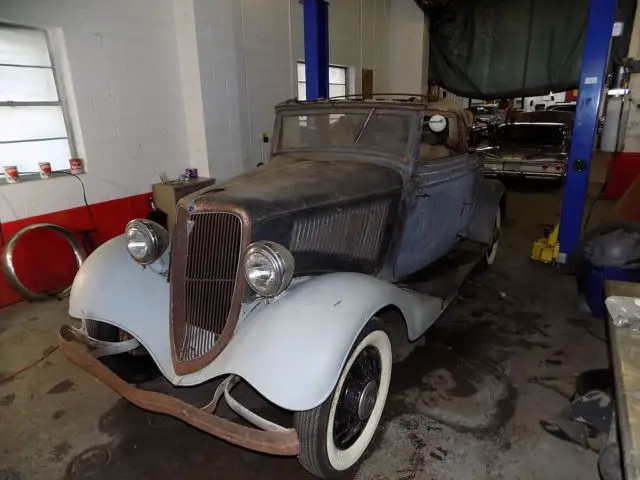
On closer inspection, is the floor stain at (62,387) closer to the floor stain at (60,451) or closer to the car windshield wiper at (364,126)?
the floor stain at (60,451)

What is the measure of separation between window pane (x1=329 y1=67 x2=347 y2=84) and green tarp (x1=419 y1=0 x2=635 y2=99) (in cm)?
192

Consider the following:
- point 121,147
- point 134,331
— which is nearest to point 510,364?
point 134,331

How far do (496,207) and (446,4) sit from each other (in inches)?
174

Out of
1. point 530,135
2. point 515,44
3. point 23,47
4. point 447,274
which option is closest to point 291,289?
point 447,274

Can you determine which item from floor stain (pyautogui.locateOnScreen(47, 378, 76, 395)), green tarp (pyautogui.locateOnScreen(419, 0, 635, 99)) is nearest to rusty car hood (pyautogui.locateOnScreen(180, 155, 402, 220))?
floor stain (pyautogui.locateOnScreen(47, 378, 76, 395))

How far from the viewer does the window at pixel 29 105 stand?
3949mm

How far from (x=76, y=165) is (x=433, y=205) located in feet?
11.8

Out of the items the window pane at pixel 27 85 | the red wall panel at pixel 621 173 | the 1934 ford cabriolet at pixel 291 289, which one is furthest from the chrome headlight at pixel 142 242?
the red wall panel at pixel 621 173

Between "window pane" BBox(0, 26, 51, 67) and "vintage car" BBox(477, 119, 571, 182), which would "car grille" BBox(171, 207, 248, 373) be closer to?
"window pane" BBox(0, 26, 51, 67)

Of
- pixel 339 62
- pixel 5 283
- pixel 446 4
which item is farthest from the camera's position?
pixel 339 62

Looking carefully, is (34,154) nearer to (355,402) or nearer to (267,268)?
(267,268)

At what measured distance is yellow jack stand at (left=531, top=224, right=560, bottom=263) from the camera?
185 inches

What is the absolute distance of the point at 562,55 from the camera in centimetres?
624

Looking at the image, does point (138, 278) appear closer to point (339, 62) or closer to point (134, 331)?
point (134, 331)
